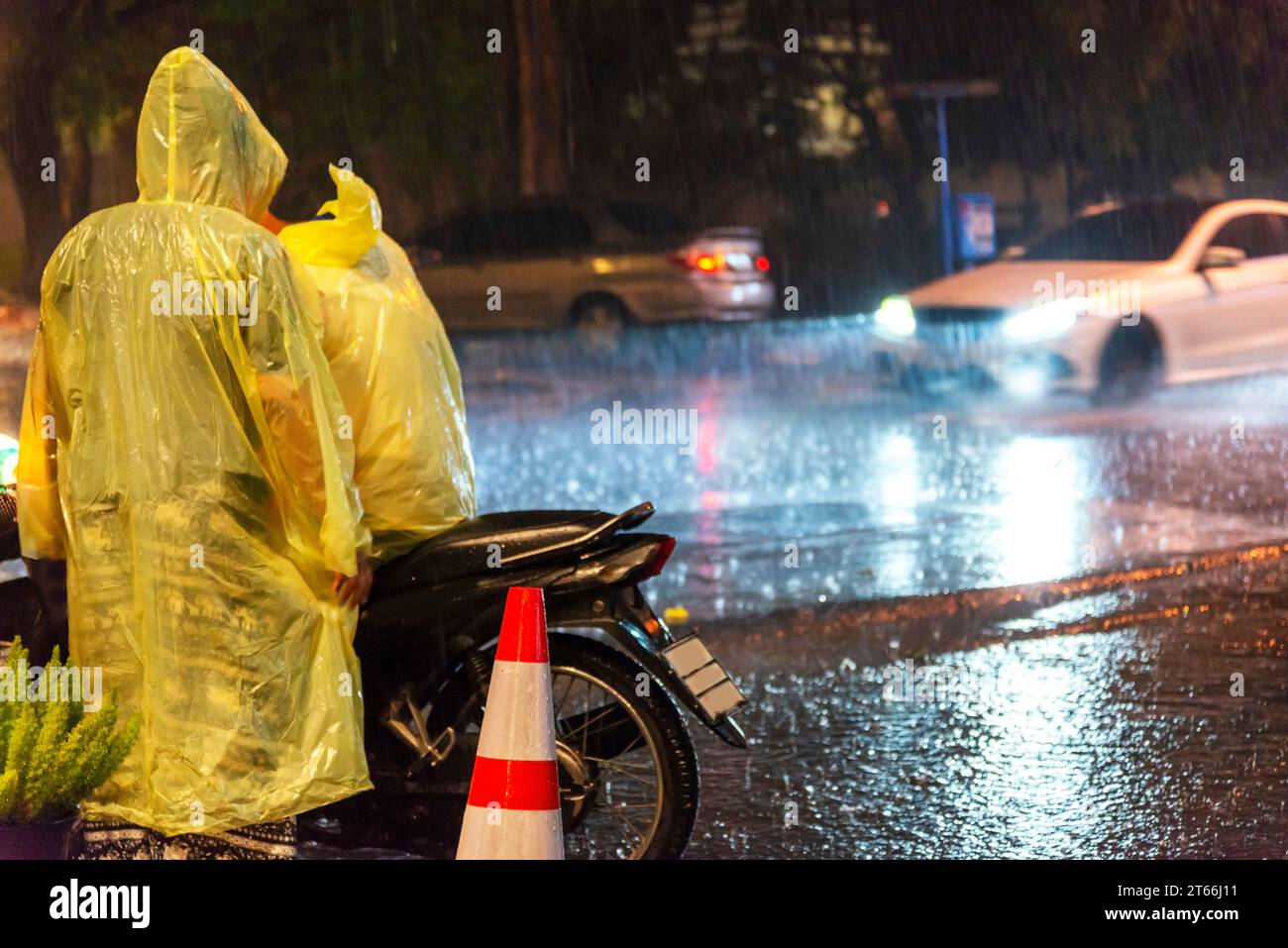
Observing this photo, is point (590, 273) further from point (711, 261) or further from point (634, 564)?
point (634, 564)

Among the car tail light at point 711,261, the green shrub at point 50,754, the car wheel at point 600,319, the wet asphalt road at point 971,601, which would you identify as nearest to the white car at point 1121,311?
the wet asphalt road at point 971,601

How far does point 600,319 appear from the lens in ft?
61.3

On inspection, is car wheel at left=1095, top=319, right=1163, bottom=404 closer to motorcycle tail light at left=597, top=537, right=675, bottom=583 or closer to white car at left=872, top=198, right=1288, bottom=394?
white car at left=872, top=198, right=1288, bottom=394

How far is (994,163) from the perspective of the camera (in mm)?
25328

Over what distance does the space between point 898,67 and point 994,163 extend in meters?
2.20

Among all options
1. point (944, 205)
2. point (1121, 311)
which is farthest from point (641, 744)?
point (944, 205)

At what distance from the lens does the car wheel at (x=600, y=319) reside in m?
18.6

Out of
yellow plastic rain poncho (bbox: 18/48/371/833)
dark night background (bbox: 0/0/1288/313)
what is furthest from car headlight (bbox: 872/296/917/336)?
yellow plastic rain poncho (bbox: 18/48/371/833)

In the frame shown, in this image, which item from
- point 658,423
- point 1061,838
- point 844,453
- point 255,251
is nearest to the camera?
point 255,251

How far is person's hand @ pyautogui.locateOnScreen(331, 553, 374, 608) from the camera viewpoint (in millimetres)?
4234

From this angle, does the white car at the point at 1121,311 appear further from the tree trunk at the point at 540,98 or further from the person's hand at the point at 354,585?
the person's hand at the point at 354,585

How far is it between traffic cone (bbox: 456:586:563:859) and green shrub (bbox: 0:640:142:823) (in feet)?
2.87
